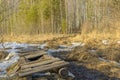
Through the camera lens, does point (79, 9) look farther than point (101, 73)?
Yes

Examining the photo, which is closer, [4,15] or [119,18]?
[4,15]

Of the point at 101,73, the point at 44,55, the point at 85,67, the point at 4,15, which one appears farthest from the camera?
the point at 44,55

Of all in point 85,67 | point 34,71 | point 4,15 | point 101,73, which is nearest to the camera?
point 4,15

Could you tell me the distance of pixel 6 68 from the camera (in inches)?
357

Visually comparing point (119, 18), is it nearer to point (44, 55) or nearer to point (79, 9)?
point (44, 55)

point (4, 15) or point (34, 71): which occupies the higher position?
point (4, 15)

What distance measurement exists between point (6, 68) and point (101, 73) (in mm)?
2761

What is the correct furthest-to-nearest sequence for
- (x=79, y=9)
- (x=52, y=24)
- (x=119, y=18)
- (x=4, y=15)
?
(x=79, y=9) → (x=52, y=24) → (x=119, y=18) → (x=4, y=15)

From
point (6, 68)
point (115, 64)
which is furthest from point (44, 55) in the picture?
point (115, 64)

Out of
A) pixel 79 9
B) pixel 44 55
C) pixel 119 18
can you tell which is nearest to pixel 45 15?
pixel 79 9

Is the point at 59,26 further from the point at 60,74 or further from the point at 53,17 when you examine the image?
the point at 60,74

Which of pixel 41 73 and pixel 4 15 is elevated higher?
pixel 4 15

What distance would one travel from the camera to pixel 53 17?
42.1m

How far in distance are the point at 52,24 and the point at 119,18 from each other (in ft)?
80.7
